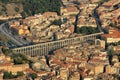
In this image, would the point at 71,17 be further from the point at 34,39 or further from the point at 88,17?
the point at 34,39

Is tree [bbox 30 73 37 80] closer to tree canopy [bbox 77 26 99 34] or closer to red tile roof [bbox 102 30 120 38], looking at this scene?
red tile roof [bbox 102 30 120 38]

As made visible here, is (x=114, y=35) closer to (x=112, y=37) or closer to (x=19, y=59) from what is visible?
(x=112, y=37)

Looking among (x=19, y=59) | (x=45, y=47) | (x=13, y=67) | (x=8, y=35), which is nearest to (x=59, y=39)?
(x=45, y=47)

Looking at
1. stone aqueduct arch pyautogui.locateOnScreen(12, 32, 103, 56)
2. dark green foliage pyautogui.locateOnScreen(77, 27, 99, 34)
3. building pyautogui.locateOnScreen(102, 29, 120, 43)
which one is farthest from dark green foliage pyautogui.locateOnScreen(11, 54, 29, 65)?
dark green foliage pyautogui.locateOnScreen(77, 27, 99, 34)

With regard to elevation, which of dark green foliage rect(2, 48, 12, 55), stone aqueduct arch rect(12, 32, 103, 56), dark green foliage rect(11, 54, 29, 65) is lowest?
stone aqueduct arch rect(12, 32, 103, 56)

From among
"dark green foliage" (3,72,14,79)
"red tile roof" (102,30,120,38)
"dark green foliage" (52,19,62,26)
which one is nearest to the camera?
"dark green foliage" (3,72,14,79)

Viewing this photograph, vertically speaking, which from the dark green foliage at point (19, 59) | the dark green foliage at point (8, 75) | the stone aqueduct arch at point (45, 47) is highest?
the dark green foliage at point (19, 59)

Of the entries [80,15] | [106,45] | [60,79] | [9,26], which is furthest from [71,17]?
[60,79]

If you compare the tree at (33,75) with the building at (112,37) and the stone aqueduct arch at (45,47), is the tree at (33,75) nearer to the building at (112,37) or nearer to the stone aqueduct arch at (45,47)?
the stone aqueduct arch at (45,47)

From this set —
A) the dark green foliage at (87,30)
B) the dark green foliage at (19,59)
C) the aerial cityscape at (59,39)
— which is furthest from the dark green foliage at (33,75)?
the dark green foliage at (87,30)
